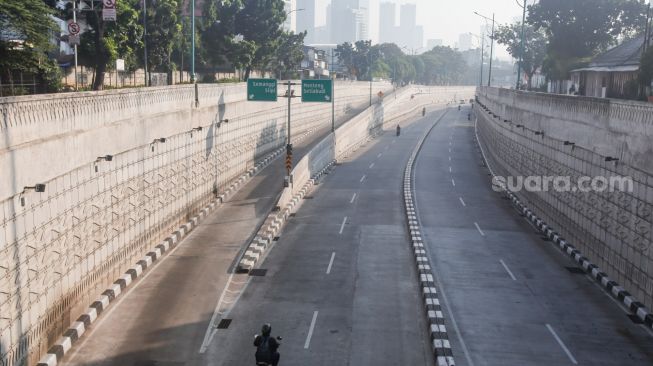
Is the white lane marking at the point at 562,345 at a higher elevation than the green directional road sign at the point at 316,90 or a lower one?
lower

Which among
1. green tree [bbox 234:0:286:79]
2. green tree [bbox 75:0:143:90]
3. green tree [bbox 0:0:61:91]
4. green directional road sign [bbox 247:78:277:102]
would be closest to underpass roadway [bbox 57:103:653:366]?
green directional road sign [bbox 247:78:277:102]

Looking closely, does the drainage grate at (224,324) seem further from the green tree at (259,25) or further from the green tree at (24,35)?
the green tree at (259,25)

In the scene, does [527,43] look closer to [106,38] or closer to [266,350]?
[106,38]

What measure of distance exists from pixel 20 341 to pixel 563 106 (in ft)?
91.9

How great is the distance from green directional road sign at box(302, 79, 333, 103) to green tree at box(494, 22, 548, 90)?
208 ft

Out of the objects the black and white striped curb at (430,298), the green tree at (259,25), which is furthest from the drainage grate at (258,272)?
the green tree at (259,25)

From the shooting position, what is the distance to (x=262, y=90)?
4612cm

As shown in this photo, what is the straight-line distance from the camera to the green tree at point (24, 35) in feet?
92.1

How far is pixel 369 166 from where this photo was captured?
59.2m

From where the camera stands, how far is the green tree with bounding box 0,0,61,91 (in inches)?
1105

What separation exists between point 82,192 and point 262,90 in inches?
1048

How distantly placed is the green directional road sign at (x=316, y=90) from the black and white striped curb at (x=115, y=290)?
11.1 m

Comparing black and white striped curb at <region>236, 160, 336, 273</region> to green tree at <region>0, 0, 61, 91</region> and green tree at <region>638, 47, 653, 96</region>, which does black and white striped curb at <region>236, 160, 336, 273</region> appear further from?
green tree at <region>638, 47, 653, 96</region>

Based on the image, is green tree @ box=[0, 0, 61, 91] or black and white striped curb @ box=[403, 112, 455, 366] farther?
green tree @ box=[0, 0, 61, 91]
